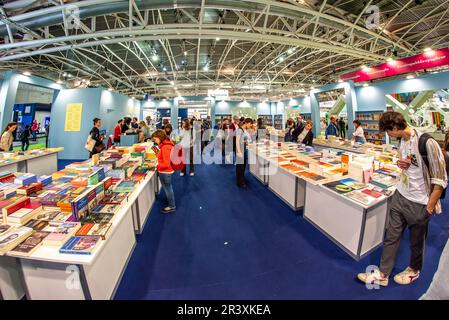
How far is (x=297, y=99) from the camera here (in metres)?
14.9

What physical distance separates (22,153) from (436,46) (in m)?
13.8

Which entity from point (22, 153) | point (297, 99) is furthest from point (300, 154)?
point (297, 99)

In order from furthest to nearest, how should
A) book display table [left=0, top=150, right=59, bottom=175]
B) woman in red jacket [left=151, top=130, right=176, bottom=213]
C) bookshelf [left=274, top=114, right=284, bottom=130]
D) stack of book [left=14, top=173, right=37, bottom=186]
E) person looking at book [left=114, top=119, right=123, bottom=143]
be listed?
1. bookshelf [left=274, top=114, right=284, bottom=130]
2. person looking at book [left=114, top=119, right=123, bottom=143]
3. book display table [left=0, top=150, right=59, bottom=175]
4. woman in red jacket [left=151, top=130, right=176, bottom=213]
5. stack of book [left=14, top=173, right=37, bottom=186]

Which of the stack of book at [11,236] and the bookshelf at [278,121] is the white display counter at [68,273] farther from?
the bookshelf at [278,121]

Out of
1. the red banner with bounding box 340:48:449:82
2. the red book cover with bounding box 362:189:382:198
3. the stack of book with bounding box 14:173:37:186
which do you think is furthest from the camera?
the red banner with bounding box 340:48:449:82

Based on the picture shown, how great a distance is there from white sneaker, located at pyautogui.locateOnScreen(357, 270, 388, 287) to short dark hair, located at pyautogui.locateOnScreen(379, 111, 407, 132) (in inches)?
55.2

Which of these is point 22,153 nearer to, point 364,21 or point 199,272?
point 199,272

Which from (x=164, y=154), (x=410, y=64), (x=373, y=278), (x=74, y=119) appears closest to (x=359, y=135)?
(x=410, y=64)

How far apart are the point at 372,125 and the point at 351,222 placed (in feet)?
28.6

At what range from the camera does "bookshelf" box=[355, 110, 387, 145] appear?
838 centimetres

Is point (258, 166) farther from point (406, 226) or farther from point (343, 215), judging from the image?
point (406, 226)

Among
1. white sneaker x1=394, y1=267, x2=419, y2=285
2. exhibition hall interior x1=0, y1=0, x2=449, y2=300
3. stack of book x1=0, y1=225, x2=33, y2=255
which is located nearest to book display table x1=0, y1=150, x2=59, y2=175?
exhibition hall interior x1=0, y1=0, x2=449, y2=300

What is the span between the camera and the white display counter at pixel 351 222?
2127mm

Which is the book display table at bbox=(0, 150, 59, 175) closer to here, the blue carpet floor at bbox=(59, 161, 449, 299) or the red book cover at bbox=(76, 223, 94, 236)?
the blue carpet floor at bbox=(59, 161, 449, 299)
